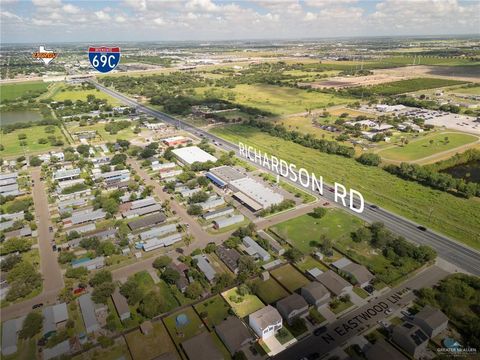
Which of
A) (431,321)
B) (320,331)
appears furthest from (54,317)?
(431,321)

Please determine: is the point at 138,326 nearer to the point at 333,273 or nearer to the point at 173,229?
the point at 173,229

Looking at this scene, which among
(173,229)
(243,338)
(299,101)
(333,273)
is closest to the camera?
(243,338)

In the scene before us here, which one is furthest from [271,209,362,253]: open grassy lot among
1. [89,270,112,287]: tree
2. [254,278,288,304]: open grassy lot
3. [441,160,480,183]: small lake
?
[441,160,480,183]: small lake

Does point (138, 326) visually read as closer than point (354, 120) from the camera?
Yes

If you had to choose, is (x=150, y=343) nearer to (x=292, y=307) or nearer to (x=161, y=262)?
(x=161, y=262)

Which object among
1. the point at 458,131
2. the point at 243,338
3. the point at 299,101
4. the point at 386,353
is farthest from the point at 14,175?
the point at 458,131

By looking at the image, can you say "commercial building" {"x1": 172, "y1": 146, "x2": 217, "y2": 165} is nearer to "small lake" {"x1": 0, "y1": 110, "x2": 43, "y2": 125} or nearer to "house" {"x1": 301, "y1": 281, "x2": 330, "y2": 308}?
"house" {"x1": 301, "y1": 281, "x2": 330, "y2": 308}
